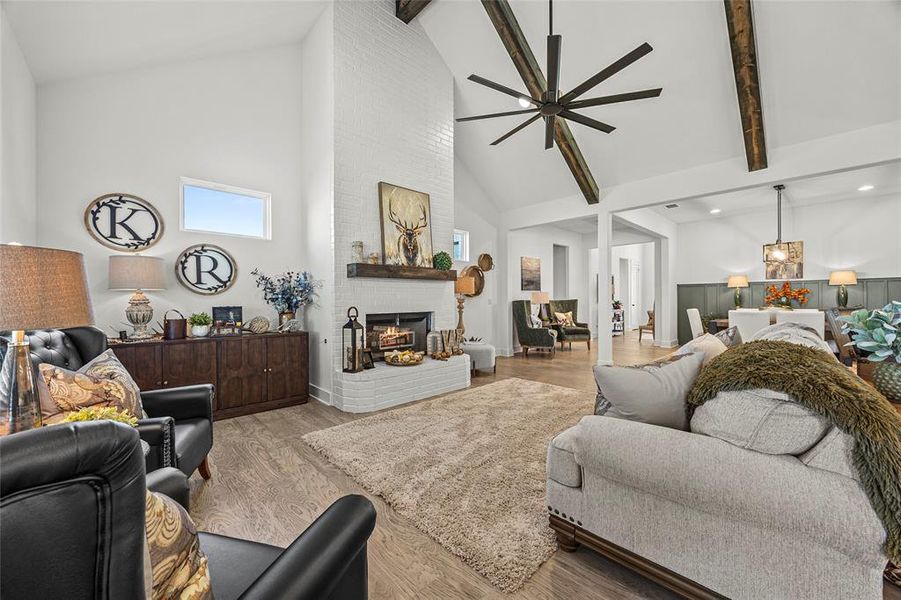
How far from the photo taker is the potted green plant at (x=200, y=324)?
11.6 ft

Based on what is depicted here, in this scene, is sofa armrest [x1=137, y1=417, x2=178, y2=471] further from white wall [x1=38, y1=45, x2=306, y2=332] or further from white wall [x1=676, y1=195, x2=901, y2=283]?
white wall [x1=676, y1=195, x2=901, y2=283]

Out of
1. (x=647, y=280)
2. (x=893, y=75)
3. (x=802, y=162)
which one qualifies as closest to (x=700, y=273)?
(x=647, y=280)

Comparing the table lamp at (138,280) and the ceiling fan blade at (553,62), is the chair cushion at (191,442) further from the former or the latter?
the ceiling fan blade at (553,62)

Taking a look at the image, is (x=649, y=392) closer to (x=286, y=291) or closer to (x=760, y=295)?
(x=286, y=291)

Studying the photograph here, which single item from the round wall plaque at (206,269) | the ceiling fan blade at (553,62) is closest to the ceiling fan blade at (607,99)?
the ceiling fan blade at (553,62)

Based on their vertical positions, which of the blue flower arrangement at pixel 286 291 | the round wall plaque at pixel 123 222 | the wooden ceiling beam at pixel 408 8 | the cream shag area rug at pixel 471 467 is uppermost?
the wooden ceiling beam at pixel 408 8

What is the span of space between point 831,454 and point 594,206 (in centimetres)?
538

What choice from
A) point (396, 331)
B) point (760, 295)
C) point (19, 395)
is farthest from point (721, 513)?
point (760, 295)

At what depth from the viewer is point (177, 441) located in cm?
194

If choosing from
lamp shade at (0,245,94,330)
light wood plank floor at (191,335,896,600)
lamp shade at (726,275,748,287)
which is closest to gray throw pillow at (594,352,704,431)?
light wood plank floor at (191,335,896,600)

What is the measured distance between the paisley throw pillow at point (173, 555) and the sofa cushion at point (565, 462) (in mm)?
1355

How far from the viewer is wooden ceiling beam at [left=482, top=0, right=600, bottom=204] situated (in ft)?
14.1

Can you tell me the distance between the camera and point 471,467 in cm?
247

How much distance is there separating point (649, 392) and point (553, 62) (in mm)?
2579
